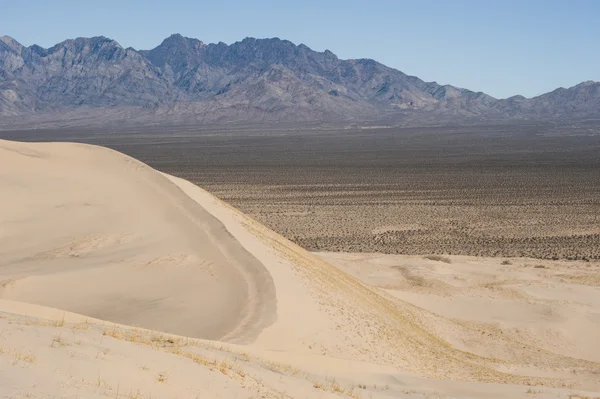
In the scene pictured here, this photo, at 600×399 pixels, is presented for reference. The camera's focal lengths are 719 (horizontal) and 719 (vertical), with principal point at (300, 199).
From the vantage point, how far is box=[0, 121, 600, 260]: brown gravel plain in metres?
31.1

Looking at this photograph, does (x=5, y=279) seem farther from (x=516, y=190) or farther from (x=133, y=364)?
(x=516, y=190)

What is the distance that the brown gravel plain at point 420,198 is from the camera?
31.1m

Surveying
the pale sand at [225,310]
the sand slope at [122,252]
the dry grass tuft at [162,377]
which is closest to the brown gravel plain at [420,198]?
the pale sand at [225,310]

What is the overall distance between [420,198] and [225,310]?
32963 millimetres

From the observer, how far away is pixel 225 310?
13883mm

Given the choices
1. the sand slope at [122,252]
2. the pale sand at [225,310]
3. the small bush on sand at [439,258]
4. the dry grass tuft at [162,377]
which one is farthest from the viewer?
the small bush on sand at [439,258]

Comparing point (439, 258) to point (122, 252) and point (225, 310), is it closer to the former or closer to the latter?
point (122, 252)

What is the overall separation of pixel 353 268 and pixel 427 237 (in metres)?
8.69

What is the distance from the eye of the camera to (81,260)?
18250 millimetres

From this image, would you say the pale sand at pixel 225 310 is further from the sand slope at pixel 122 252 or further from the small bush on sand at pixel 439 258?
the small bush on sand at pixel 439 258

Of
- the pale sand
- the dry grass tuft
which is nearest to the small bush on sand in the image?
the pale sand

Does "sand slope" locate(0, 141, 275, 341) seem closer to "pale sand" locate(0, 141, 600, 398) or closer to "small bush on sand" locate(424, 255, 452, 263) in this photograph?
"pale sand" locate(0, 141, 600, 398)

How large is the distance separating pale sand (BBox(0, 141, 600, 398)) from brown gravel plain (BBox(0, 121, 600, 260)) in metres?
5.15

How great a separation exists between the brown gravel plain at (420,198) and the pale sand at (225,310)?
5155 millimetres
